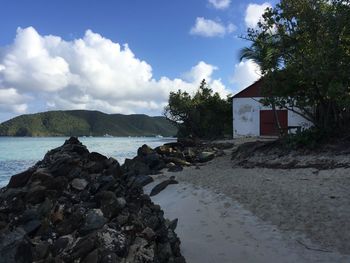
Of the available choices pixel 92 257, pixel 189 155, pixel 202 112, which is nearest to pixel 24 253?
pixel 92 257

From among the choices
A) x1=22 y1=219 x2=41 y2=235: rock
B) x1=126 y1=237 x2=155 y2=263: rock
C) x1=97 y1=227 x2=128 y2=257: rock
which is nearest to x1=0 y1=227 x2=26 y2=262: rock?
x1=97 y1=227 x2=128 y2=257: rock

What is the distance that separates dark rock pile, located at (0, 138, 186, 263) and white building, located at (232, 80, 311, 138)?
18.8 meters

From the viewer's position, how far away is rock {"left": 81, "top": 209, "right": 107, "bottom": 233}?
9508 mm

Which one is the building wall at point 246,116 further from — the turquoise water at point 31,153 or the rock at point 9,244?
the rock at point 9,244

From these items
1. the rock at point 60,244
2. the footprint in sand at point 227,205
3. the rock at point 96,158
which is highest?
the rock at point 96,158

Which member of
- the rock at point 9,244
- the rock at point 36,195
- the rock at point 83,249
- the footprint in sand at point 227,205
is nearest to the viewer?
the rock at point 9,244

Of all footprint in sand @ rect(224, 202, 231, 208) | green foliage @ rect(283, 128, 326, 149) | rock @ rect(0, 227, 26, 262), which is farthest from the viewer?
green foliage @ rect(283, 128, 326, 149)

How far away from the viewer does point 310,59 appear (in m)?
16.7

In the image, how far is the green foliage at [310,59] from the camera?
15350mm

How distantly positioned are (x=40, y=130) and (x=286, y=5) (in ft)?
483

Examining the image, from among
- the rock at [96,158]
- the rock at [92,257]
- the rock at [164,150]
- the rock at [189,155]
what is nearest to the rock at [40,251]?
the rock at [92,257]

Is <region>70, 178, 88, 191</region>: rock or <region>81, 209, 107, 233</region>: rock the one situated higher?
<region>70, 178, 88, 191</region>: rock

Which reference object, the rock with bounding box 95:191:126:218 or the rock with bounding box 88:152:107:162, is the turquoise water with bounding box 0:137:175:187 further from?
the rock with bounding box 95:191:126:218

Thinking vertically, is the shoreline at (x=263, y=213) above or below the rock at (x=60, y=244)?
above
